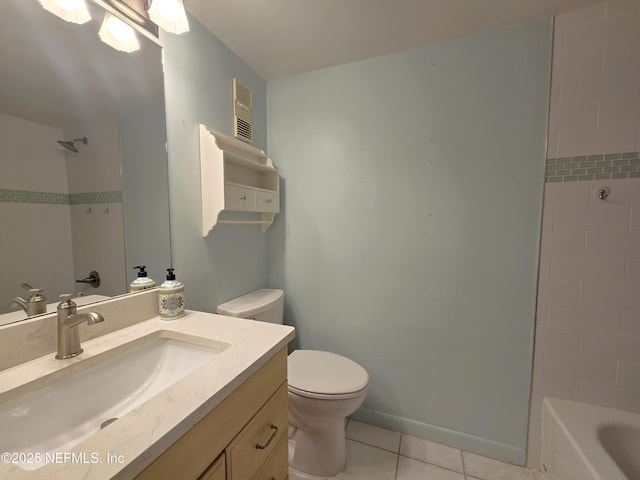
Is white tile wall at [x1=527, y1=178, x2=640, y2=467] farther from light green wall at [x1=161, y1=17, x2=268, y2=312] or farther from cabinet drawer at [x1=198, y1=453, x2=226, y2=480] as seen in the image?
light green wall at [x1=161, y1=17, x2=268, y2=312]

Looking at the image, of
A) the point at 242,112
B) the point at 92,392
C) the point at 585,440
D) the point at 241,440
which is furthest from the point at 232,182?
the point at 585,440

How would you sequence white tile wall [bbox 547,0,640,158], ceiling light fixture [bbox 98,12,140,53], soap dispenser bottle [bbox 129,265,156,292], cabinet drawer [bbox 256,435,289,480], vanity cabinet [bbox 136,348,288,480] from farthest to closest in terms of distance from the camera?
white tile wall [bbox 547,0,640,158] < soap dispenser bottle [bbox 129,265,156,292] < ceiling light fixture [bbox 98,12,140,53] < cabinet drawer [bbox 256,435,289,480] < vanity cabinet [bbox 136,348,288,480]

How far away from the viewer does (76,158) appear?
32.1 inches

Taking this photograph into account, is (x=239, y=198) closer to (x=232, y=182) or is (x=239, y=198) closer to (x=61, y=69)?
(x=232, y=182)

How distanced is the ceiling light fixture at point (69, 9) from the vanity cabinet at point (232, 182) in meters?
0.48

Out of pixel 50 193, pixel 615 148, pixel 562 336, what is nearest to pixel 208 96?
pixel 50 193

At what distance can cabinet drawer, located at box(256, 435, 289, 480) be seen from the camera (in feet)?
2.50

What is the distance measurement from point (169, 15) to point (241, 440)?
1.42 meters

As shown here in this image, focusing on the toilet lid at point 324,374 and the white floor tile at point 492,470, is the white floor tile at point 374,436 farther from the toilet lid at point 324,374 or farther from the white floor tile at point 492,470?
the toilet lid at point 324,374

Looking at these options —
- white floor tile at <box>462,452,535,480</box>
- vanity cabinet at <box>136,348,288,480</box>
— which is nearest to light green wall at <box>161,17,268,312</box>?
vanity cabinet at <box>136,348,288,480</box>

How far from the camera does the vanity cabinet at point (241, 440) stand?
50 centimetres

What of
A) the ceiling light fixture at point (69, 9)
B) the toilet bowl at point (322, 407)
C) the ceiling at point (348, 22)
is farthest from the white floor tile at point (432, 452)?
the ceiling light fixture at point (69, 9)

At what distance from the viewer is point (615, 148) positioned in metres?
1.16

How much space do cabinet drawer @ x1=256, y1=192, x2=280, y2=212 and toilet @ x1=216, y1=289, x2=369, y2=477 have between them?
0.53m
